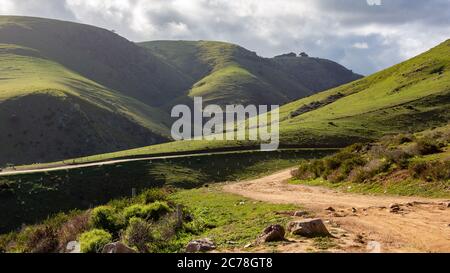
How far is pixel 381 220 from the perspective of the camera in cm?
1969

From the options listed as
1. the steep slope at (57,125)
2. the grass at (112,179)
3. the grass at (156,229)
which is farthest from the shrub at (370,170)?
the steep slope at (57,125)

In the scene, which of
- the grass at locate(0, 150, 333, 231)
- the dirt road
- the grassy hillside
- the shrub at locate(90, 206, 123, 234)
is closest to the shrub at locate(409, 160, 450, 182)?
the grassy hillside

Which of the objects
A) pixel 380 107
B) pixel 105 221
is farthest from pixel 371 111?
pixel 105 221

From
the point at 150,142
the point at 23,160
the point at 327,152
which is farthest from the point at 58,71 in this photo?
the point at 327,152

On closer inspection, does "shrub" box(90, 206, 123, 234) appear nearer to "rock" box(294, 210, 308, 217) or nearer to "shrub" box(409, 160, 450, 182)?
"rock" box(294, 210, 308, 217)

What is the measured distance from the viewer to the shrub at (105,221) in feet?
73.9

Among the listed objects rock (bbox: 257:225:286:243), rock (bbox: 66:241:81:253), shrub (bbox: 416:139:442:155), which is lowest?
rock (bbox: 66:241:81:253)

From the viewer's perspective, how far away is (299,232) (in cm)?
1659

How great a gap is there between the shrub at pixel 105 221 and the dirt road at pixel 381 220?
982cm

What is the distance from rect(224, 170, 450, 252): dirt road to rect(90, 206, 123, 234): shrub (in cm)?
982

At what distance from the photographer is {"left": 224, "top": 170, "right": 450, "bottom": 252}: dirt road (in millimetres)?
15188

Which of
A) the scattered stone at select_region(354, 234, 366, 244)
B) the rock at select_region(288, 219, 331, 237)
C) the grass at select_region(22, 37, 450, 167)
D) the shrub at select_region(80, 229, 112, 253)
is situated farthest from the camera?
the grass at select_region(22, 37, 450, 167)
